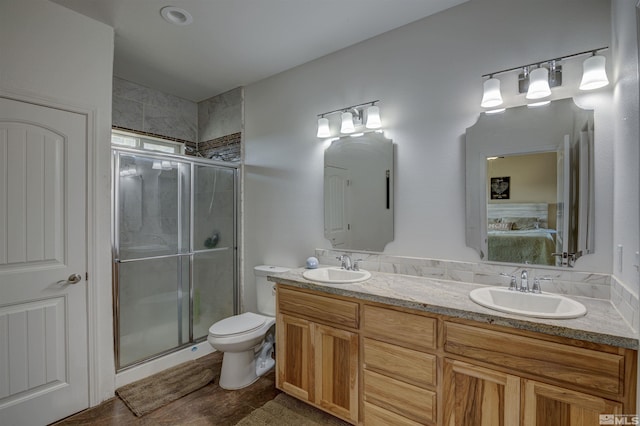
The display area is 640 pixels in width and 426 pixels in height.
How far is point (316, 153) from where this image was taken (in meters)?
2.51

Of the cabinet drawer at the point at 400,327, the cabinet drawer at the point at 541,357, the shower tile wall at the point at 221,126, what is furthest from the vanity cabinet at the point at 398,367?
the shower tile wall at the point at 221,126

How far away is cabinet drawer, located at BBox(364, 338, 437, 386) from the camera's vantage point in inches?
56.1

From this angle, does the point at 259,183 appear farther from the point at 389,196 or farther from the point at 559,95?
the point at 559,95

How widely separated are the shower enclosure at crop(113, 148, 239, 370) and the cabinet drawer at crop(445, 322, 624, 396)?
2.32 metres

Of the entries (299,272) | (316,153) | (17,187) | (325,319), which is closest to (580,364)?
(325,319)

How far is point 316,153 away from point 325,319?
4.55 feet

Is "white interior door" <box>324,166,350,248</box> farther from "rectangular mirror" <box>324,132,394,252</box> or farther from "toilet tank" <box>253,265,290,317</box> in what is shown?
"toilet tank" <box>253,265,290,317</box>

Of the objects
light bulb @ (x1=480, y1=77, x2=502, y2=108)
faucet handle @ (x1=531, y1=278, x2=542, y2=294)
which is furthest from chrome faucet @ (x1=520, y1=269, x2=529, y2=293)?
light bulb @ (x1=480, y1=77, x2=502, y2=108)

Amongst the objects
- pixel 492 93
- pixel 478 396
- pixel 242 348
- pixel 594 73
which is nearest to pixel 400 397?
pixel 478 396

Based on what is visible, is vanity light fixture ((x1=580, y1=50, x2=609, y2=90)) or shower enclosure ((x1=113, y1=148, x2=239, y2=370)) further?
shower enclosure ((x1=113, y1=148, x2=239, y2=370))

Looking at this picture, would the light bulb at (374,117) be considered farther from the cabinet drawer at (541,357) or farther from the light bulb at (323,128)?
the cabinet drawer at (541,357)

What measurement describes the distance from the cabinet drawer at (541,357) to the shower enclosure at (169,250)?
2.32 meters

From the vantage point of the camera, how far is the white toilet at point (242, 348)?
212 cm

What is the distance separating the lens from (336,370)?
175 cm
